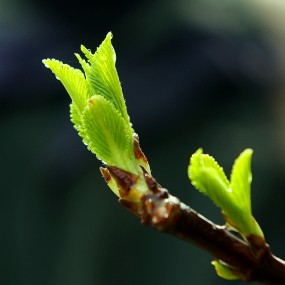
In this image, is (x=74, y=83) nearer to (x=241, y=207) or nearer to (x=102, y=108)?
(x=102, y=108)

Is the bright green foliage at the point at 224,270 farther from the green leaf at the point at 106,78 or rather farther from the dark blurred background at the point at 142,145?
the dark blurred background at the point at 142,145

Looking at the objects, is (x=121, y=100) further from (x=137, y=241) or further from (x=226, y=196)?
(x=137, y=241)

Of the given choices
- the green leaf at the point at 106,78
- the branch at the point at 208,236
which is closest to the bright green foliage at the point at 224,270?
the branch at the point at 208,236

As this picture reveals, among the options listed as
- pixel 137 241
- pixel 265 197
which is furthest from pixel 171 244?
pixel 265 197

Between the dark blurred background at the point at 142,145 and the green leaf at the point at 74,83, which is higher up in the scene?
the dark blurred background at the point at 142,145

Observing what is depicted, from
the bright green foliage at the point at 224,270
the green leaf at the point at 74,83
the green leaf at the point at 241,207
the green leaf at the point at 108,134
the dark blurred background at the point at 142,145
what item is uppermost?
the dark blurred background at the point at 142,145

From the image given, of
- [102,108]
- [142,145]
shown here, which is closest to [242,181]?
[102,108]

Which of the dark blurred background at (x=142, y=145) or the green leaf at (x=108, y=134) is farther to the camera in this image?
the dark blurred background at (x=142, y=145)
